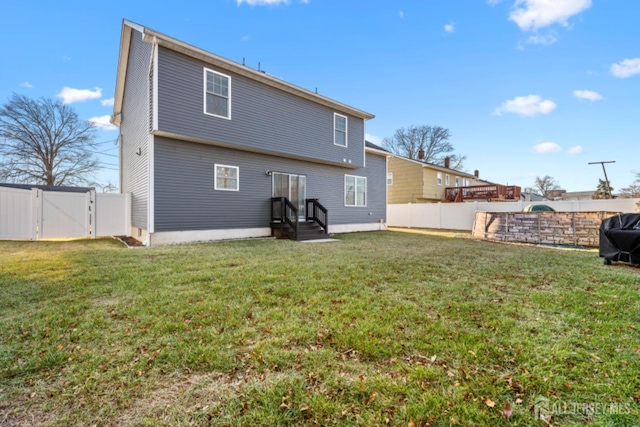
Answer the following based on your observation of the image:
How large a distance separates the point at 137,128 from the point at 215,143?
341cm

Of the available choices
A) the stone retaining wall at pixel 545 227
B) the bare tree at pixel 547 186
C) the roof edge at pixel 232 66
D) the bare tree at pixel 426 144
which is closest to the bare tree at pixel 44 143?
the roof edge at pixel 232 66

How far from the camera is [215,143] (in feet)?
30.3

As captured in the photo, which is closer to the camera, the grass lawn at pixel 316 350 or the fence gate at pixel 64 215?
the grass lawn at pixel 316 350

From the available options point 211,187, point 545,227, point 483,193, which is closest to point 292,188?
point 211,187

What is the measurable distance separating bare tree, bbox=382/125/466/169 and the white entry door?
2390cm

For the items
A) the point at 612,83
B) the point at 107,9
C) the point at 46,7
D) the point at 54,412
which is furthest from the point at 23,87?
the point at 612,83

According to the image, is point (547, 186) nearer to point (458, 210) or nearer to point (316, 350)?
point (458, 210)

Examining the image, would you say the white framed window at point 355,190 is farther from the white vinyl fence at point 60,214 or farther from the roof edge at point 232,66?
the white vinyl fence at point 60,214

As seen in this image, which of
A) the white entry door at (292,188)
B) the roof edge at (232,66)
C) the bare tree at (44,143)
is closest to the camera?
the roof edge at (232,66)

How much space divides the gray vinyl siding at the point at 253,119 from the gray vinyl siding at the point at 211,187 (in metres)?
0.57

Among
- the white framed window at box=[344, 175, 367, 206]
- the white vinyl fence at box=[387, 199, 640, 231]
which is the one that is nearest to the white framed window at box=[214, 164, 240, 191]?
the white framed window at box=[344, 175, 367, 206]

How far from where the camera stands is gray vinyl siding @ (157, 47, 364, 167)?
27.0ft

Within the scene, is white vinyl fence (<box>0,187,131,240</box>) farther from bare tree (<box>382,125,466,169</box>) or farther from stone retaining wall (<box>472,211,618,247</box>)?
bare tree (<box>382,125,466,169</box>)

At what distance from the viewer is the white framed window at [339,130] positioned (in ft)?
41.8
